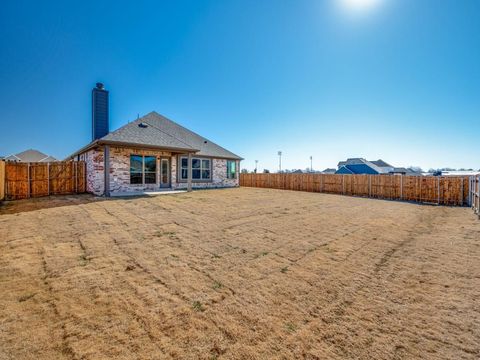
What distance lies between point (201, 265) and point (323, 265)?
218 centimetres

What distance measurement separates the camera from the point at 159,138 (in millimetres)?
13211

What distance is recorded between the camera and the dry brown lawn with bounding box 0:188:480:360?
77.1 inches

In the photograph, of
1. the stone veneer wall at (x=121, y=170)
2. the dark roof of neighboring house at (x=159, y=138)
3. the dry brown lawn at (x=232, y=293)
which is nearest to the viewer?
the dry brown lawn at (x=232, y=293)

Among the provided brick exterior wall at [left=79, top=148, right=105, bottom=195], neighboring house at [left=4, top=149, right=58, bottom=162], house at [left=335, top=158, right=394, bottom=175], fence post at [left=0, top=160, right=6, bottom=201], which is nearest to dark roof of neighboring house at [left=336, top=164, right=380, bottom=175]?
house at [left=335, top=158, right=394, bottom=175]

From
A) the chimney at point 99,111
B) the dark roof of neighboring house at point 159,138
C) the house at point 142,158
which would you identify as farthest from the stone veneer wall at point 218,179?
the chimney at point 99,111

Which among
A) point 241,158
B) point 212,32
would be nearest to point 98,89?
point 212,32

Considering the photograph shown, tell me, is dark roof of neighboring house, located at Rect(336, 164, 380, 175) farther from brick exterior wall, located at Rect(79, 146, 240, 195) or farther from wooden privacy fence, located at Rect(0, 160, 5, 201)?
wooden privacy fence, located at Rect(0, 160, 5, 201)

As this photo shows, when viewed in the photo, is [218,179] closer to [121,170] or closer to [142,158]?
[142,158]

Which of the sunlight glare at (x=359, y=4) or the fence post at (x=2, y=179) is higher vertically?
the sunlight glare at (x=359, y=4)

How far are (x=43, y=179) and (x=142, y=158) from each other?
5010 millimetres

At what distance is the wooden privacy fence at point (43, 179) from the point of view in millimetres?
10273

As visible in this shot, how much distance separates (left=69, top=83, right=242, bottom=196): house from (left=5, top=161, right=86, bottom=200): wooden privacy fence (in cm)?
64

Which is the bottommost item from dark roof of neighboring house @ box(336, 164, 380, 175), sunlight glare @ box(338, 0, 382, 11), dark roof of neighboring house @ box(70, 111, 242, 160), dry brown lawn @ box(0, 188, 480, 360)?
dry brown lawn @ box(0, 188, 480, 360)

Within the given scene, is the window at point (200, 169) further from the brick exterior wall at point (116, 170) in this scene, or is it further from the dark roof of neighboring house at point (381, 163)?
the dark roof of neighboring house at point (381, 163)
